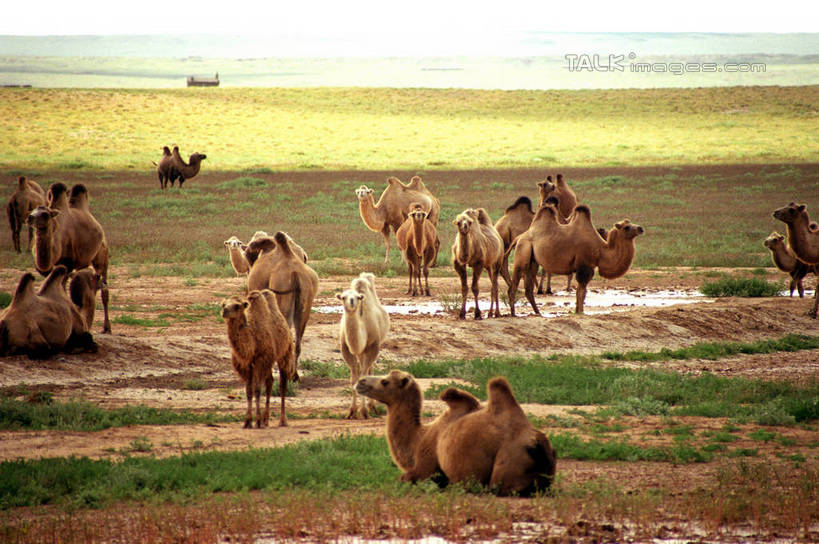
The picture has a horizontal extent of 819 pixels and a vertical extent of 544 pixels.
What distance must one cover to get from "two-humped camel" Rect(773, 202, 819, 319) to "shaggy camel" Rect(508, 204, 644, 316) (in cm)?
272

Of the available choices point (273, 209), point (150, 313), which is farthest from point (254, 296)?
point (273, 209)

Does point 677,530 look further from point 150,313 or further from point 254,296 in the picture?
point 150,313

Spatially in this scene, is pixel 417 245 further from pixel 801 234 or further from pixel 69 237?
pixel 801 234

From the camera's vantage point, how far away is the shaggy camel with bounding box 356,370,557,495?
25.8ft

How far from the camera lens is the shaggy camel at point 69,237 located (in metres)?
15.1

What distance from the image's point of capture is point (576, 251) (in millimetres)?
18203

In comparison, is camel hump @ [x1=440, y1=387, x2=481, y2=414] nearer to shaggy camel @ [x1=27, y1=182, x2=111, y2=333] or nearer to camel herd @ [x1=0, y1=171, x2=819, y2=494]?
camel herd @ [x1=0, y1=171, x2=819, y2=494]

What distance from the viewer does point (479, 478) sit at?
8008 mm

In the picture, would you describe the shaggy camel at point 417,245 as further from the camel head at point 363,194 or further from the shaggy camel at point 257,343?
the shaggy camel at point 257,343

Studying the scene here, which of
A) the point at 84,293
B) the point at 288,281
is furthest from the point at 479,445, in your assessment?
the point at 84,293

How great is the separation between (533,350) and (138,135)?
58496 mm

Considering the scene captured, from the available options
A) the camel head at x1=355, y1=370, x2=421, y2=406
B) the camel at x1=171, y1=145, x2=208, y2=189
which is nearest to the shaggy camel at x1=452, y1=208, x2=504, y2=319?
the camel head at x1=355, y1=370, x2=421, y2=406

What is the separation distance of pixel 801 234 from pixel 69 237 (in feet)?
40.3

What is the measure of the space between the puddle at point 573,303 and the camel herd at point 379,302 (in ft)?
2.38
